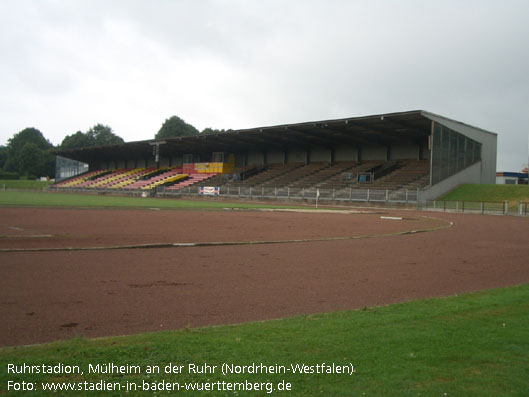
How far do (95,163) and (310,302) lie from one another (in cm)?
10600

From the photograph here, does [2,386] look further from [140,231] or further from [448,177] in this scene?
[448,177]

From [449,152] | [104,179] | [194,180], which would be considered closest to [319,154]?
[194,180]

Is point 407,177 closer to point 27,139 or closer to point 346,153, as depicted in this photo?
point 346,153

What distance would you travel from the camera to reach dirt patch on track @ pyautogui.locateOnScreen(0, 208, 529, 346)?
6113mm

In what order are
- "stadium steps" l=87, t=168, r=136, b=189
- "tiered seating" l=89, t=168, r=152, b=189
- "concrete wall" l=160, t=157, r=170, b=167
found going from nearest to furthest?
"tiered seating" l=89, t=168, r=152, b=189, "stadium steps" l=87, t=168, r=136, b=189, "concrete wall" l=160, t=157, r=170, b=167

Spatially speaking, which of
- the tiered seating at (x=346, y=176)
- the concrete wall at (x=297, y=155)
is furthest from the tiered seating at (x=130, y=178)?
the tiered seating at (x=346, y=176)

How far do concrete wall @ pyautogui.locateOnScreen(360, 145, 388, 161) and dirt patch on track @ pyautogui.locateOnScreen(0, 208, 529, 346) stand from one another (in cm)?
4451

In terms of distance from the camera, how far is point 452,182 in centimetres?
4844

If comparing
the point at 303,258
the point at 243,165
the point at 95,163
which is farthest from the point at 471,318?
the point at 95,163

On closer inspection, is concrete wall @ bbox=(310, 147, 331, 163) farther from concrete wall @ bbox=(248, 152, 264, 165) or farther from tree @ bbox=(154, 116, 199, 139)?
tree @ bbox=(154, 116, 199, 139)

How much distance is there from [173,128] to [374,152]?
299ft

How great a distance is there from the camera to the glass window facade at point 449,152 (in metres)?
45.0

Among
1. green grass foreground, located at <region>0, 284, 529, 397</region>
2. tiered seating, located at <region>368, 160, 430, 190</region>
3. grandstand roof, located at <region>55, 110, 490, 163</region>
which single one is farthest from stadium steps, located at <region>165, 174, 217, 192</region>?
green grass foreground, located at <region>0, 284, 529, 397</region>

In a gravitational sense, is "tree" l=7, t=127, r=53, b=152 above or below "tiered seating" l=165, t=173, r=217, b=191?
above
